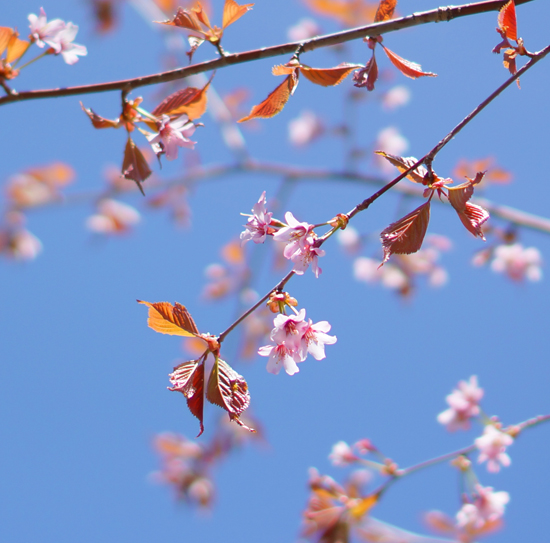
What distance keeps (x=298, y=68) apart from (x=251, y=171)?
166cm

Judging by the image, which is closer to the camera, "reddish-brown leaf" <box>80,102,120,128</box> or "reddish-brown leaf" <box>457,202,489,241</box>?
"reddish-brown leaf" <box>457,202,489,241</box>

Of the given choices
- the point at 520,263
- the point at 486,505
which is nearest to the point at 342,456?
the point at 486,505

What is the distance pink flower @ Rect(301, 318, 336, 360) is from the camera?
717 millimetres

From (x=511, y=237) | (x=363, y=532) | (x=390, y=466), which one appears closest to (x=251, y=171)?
(x=511, y=237)

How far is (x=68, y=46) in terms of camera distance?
2.95 feet

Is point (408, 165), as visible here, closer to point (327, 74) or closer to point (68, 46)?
point (327, 74)

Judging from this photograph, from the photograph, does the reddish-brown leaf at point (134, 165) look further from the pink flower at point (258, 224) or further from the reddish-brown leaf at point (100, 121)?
the pink flower at point (258, 224)

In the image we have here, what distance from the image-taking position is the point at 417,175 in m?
0.65

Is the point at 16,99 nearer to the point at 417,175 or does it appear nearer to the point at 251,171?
the point at 417,175

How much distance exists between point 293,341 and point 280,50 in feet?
1.44

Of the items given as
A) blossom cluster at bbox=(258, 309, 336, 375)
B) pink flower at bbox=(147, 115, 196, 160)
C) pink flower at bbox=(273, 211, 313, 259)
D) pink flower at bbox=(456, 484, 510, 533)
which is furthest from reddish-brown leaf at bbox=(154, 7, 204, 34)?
pink flower at bbox=(456, 484, 510, 533)

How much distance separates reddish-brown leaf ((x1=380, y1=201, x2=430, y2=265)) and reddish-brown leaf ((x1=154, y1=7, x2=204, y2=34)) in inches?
17.7

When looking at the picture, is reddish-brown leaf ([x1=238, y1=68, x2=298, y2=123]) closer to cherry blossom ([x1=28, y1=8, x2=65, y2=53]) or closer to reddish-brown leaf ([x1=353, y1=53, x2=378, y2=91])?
reddish-brown leaf ([x1=353, y1=53, x2=378, y2=91])

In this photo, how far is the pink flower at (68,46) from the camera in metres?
0.88
